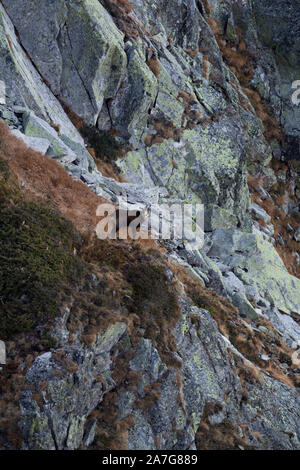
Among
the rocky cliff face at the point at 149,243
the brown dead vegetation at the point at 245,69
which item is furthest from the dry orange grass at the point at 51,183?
the brown dead vegetation at the point at 245,69

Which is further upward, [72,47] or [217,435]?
[72,47]

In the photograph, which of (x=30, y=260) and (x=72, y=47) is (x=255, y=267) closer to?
(x=72, y=47)

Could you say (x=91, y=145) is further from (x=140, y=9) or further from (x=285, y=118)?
(x=285, y=118)

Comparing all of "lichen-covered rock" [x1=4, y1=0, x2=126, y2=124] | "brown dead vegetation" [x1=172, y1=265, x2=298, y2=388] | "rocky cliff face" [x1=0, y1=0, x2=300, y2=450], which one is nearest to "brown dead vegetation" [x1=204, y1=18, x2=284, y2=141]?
"rocky cliff face" [x1=0, y1=0, x2=300, y2=450]

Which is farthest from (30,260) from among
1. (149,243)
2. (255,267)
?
Answer: (255,267)

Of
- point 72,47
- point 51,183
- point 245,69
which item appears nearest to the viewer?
point 51,183

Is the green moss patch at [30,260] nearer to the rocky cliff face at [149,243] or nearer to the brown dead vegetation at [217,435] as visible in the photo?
the rocky cliff face at [149,243]

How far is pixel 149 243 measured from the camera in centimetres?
1877

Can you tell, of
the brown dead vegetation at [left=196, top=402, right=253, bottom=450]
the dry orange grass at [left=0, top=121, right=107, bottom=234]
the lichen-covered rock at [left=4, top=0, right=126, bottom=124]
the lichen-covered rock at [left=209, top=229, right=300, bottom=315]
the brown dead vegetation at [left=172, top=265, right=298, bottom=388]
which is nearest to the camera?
the brown dead vegetation at [left=196, top=402, right=253, bottom=450]

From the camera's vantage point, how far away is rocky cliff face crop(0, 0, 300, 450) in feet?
40.1

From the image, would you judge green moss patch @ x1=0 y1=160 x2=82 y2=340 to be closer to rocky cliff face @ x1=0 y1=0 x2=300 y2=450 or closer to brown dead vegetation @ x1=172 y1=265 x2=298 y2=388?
rocky cliff face @ x1=0 y1=0 x2=300 y2=450

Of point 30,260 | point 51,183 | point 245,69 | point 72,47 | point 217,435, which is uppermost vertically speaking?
point 245,69

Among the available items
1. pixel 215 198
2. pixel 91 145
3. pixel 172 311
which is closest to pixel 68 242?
pixel 172 311

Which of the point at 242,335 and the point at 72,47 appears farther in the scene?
the point at 72,47
